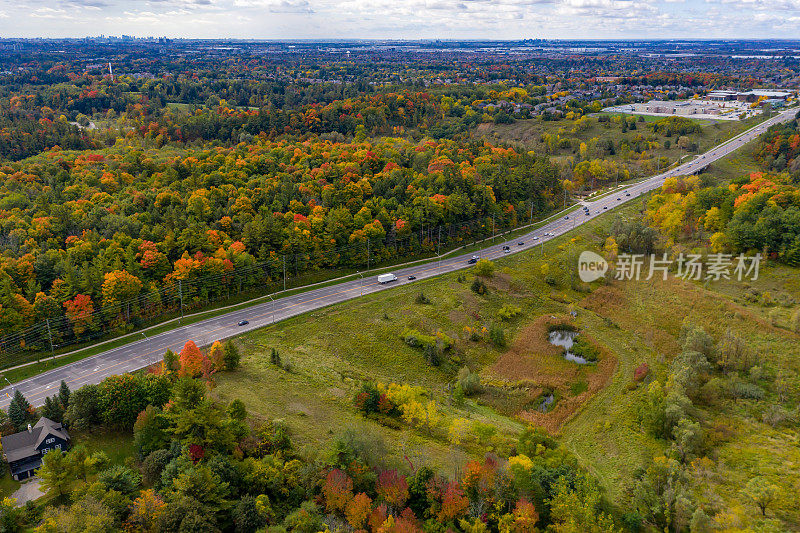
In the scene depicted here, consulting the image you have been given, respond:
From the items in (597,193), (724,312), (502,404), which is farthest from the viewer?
(597,193)

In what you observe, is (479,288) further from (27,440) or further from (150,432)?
(27,440)

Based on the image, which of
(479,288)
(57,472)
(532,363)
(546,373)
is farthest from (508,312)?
(57,472)

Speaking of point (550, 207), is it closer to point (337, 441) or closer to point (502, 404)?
point (502, 404)


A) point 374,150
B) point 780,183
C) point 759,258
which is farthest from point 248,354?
point 780,183

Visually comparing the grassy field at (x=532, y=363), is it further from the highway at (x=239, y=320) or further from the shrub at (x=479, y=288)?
the highway at (x=239, y=320)

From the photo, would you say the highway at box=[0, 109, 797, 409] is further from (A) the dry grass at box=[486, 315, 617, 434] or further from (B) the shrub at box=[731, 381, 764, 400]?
(B) the shrub at box=[731, 381, 764, 400]

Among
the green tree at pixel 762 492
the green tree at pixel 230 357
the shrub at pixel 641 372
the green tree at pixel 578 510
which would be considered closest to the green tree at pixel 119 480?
the green tree at pixel 230 357
